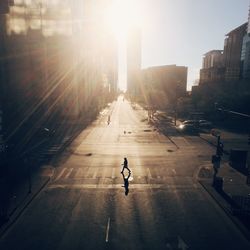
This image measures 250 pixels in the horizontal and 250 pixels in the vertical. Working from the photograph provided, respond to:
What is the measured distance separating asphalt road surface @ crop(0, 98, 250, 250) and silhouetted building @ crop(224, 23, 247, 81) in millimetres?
73405

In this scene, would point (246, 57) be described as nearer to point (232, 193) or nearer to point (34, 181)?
point (232, 193)

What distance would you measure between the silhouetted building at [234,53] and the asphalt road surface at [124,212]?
7340cm

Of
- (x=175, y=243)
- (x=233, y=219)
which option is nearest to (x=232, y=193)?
(x=233, y=219)

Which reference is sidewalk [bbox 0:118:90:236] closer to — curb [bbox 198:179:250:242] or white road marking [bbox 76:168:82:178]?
white road marking [bbox 76:168:82:178]

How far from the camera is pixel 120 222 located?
558 inches

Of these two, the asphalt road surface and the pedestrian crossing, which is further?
the pedestrian crossing

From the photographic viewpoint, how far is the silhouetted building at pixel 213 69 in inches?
3841

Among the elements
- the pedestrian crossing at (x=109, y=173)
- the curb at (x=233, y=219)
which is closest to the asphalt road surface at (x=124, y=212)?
the pedestrian crossing at (x=109, y=173)

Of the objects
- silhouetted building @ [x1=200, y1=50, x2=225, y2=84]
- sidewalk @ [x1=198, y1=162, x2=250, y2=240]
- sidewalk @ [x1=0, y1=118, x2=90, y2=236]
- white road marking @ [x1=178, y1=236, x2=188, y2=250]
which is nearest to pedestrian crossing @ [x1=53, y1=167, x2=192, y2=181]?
sidewalk @ [x1=0, y1=118, x2=90, y2=236]

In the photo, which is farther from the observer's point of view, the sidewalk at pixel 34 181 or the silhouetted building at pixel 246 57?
the silhouetted building at pixel 246 57

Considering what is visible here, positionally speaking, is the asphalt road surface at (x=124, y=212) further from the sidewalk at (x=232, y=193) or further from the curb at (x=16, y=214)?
the sidewalk at (x=232, y=193)

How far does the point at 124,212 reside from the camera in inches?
603

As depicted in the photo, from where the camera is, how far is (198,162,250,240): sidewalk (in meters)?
14.5

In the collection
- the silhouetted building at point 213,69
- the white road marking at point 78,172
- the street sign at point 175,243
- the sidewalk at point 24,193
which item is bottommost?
the white road marking at point 78,172
